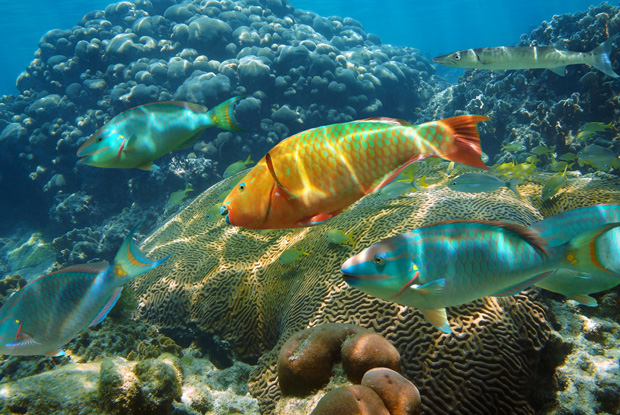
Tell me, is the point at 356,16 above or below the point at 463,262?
above

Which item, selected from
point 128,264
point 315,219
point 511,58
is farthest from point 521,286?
point 511,58

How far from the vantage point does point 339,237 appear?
399cm

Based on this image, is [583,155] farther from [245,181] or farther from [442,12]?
[442,12]

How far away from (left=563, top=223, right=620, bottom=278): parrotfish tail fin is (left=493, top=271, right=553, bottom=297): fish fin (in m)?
0.15

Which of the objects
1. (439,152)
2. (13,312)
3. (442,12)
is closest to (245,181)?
(439,152)

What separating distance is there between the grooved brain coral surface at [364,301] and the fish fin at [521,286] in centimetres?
129

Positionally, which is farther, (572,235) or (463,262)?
(572,235)

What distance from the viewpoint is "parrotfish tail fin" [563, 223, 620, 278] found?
1.57 m

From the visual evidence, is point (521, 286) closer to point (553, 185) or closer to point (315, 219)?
point (315, 219)

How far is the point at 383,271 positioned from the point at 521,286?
786mm

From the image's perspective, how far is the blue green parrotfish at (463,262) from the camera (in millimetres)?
1608

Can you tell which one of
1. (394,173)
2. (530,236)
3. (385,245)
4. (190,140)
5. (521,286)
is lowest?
(521,286)

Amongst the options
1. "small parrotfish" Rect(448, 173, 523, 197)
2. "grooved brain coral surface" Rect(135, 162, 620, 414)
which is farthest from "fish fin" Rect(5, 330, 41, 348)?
"small parrotfish" Rect(448, 173, 523, 197)

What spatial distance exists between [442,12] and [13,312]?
91328 millimetres
